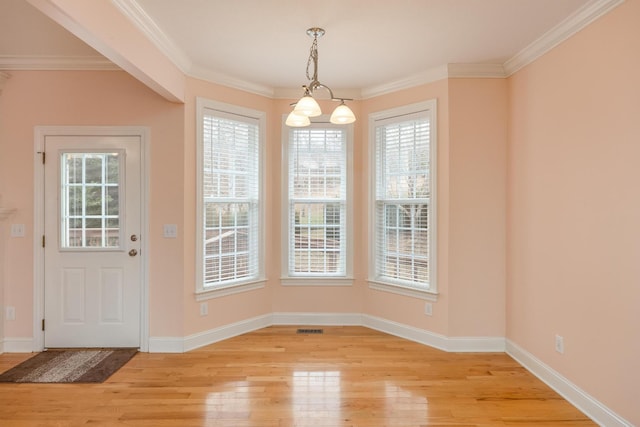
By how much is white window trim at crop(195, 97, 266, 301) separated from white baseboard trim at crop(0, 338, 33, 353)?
5.09 feet

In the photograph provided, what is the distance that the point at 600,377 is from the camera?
8.42 ft

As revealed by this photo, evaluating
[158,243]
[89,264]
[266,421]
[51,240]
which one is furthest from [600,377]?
[51,240]

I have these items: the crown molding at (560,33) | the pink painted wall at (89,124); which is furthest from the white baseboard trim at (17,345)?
the crown molding at (560,33)

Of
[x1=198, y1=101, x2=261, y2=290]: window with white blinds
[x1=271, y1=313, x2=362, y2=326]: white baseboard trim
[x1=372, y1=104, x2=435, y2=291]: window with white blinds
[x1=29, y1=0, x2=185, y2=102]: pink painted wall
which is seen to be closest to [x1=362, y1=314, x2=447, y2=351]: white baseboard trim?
[x1=271, y1=313, x2=362, y2=326]: white baseboard trim

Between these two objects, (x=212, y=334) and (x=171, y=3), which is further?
(x=212, y=334)

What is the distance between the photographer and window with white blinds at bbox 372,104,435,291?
402 centimetres

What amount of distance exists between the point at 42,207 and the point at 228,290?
1.88 metres

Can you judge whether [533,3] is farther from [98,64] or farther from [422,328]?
[98,64]

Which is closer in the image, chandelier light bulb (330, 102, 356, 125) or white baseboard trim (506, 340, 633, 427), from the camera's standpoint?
white baseboard trim (506, 340, 633, 427)

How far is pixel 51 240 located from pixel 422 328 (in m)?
3.63

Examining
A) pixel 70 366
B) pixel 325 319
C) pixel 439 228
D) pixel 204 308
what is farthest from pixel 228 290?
pixel 439 228

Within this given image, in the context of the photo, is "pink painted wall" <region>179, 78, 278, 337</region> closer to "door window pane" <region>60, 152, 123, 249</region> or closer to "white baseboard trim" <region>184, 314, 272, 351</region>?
"white baseboard trim" <region>184, 314, 272, 351</region>

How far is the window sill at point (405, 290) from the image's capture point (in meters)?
3.96

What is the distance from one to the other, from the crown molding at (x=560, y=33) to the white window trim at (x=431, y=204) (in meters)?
0.76
